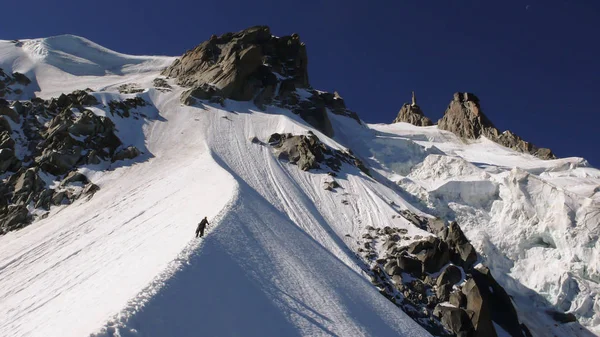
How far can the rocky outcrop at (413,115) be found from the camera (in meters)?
84.6

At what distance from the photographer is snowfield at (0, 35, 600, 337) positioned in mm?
11227

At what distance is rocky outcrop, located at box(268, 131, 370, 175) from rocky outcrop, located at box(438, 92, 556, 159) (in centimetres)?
3004

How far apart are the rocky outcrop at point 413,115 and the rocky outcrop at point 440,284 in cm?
5914

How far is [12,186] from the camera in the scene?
28.9 metres

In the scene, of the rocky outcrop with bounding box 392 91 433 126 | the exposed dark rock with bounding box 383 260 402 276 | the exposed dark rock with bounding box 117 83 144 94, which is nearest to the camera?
the exposed dark rock with bounding box 383 260 402 276

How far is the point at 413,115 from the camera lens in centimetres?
8788

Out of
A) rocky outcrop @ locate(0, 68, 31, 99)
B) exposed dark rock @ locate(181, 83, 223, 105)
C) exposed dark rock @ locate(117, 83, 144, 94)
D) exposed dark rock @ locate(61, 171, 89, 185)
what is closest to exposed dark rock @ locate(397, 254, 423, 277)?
exposed dark rock @ locate(61, 171, 89, 185)

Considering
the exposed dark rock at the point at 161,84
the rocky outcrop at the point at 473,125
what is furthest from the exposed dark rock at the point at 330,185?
the rocky outcrop at the point at 473,125

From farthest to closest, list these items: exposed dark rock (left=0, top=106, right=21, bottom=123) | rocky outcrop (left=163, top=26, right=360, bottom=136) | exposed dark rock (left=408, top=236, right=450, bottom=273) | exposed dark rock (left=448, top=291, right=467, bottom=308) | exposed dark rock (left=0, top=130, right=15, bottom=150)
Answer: rocky outcrop (left=163, top=26, right=360, bottom=136), exposed dark rock (left=0, top=106, right=21, bottom=123), exposed dark rock (left=0, top=130, right=15, bottom=150), exposed dark rock (left=408, top=236, right=450, bottom=273), exposed dark rock (left=448, top=291, right=467, bottom=308)

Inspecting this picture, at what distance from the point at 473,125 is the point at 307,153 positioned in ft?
124

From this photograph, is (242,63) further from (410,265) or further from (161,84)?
(410,265)

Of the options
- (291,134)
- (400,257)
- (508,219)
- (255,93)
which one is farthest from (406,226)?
(255,93)

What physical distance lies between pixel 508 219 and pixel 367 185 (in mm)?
11688

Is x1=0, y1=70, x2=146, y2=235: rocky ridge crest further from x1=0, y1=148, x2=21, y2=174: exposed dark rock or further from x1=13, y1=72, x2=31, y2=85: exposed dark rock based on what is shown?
x1=13, y1=72, x2=31, y2=85: exposed dark rock
